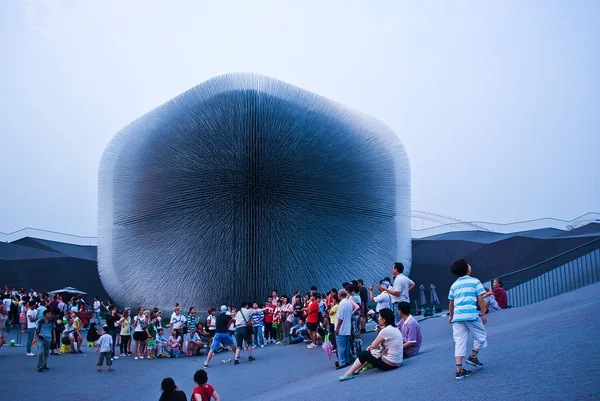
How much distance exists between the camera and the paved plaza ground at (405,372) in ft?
14.6

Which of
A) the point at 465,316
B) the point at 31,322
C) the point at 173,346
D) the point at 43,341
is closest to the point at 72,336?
the point at 31,322

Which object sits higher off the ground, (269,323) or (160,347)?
(269,323)

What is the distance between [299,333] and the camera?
12.0 m

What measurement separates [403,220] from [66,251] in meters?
18.0

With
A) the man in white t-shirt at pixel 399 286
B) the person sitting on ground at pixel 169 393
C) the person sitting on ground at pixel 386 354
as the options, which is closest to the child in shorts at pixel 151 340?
the man in white t-shirt at pixel 399 286

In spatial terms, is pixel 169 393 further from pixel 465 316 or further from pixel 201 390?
pixel 465 316

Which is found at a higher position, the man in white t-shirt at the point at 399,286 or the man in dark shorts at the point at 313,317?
the man in white t-shirt at the point at 399,286

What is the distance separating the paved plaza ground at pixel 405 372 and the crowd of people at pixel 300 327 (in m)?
0.29

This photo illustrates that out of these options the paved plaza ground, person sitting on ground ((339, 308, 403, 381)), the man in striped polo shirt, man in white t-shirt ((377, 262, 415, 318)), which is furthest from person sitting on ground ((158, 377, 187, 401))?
man in white t-shirt ((377, 262, 415, 318))

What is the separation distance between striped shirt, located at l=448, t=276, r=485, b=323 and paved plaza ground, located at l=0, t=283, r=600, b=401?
563 millimetres

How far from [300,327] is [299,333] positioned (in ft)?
0.47

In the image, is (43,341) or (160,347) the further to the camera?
(160,347)

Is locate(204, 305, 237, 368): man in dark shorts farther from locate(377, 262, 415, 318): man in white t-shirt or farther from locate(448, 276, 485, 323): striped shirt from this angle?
locate(448, 276, 485, 323): striped shirt

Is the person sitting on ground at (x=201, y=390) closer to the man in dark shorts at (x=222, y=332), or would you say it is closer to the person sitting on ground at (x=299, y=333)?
the man in dark shorts at (x=222, y=332)
